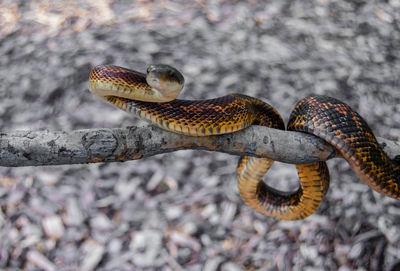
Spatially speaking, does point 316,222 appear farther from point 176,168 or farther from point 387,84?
point 387,84

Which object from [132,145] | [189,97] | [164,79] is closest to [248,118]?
[164,79]

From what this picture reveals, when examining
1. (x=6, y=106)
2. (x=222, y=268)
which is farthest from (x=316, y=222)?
(x=6, y=106)

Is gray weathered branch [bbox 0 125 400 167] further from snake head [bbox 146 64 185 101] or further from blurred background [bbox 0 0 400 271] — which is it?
blurred background [bbox 0 0 400 271]

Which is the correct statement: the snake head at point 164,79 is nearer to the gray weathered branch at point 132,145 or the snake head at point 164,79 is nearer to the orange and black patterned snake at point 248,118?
the orange and black patterned snake at point 248,118

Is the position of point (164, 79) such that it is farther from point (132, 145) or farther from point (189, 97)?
point (189, 97)

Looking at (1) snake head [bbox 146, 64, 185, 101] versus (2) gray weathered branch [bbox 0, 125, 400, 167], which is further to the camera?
(1) snake head [bbox 146, 64, 185, 101]

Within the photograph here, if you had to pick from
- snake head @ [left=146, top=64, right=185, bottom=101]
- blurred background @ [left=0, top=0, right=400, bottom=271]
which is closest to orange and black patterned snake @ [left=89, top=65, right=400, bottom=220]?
snake head @ [left=146, top=64, right=185, bottom=101]

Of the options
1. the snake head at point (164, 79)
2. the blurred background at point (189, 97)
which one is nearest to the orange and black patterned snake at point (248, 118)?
the snake head at point (164, 79)
